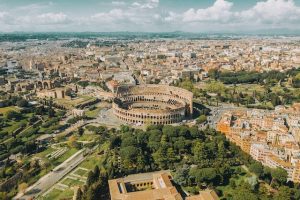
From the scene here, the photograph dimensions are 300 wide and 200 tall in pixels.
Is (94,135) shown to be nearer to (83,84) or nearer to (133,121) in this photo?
(133,121)

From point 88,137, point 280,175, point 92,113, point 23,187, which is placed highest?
point 280,175

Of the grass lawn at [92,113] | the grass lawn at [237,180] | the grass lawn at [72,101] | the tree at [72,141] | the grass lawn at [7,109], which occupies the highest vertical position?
the grass lawn at [7,109]

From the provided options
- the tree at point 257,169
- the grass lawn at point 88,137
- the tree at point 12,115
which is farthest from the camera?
the tree at point 12,115

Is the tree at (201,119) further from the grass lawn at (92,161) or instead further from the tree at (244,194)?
the tree at (244,194)

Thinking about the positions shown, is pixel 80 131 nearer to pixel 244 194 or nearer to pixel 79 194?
pixel 79 194

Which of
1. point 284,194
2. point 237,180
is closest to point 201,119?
point 237,180

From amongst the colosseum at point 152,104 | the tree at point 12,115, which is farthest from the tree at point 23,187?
the colosseum at point 152,104
